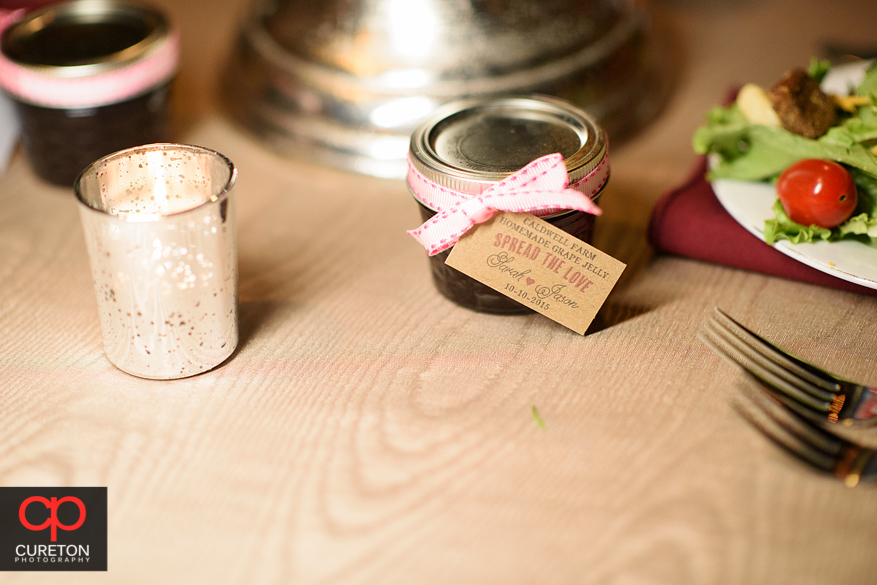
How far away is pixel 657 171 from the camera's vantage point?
2.83ft

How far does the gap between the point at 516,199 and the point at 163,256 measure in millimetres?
245

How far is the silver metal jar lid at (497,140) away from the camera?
56 cm

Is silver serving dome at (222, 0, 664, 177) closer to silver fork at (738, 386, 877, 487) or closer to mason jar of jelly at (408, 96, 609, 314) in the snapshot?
mason jar of jelly at (408, 96, 609, 314)

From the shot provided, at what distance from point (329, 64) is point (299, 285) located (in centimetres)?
29

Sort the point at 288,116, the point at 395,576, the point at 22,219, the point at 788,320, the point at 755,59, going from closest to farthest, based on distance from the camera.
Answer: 1. the point at 395,576
2. the point at 788,320
3. the point at 22,219
4. the point at 288,116
5. the point at 755,59

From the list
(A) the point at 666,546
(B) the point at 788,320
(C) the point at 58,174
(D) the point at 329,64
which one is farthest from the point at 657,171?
(C) the point at 58,174

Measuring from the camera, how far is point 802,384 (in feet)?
1.76

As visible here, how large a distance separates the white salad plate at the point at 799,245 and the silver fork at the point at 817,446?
0.14m

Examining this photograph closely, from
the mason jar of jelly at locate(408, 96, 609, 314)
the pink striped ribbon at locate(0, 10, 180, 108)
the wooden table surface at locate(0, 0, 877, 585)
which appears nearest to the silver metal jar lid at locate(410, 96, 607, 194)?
the mason jar of jelly at locate(408, 96, 609, 314)

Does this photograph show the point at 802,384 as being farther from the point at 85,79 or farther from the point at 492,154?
the point at 85,79

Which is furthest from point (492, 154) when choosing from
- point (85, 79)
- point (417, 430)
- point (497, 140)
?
point (85, 79)

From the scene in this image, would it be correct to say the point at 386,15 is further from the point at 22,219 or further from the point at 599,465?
the point at 599,465

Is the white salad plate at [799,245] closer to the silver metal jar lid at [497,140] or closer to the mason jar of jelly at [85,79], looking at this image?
the silver metal jar lid at [497,140]

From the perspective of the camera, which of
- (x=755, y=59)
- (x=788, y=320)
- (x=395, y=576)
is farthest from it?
(x=755, y=59)
